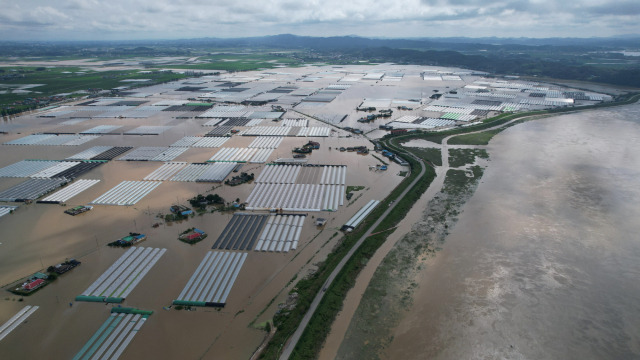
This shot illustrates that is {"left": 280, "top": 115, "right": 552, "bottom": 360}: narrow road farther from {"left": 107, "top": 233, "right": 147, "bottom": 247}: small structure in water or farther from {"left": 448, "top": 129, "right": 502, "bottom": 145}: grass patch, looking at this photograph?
{"left": 107, "top": 233, "right": 147, "bottom": 247}: small structure in water

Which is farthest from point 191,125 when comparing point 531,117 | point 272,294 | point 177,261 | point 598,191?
point 531,117

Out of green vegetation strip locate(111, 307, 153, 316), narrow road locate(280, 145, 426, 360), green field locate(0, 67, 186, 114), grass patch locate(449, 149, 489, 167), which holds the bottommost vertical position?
green vegetation strip locate(111, 307, 153, 316)

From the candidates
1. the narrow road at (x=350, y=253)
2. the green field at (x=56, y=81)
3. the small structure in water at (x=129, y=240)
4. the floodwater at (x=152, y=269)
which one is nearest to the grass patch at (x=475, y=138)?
the narrow road at (x=350, y=253)

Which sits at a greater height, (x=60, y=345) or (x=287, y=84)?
(x=287, y=84)

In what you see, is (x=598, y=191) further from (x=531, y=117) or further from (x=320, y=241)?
(x=531, y=117)

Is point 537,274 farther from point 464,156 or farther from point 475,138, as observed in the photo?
point 475,138

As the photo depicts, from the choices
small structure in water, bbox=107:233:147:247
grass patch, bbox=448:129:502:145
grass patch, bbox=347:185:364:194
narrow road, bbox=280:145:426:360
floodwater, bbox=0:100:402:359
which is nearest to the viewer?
narrow road, bbox=280:145:426:360

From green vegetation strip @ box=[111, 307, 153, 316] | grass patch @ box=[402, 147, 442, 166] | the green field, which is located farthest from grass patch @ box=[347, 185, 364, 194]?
the green field

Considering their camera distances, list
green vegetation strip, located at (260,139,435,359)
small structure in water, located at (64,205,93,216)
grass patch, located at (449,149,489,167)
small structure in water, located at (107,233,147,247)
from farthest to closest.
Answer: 1. grass patch, located at (449,149,489,167)
2. small structure in water, located at (64,205,93,216)
3. small structure in water, located at (107,233,147,247)
4. green vegetation strip, located at (260,139,435,359)
